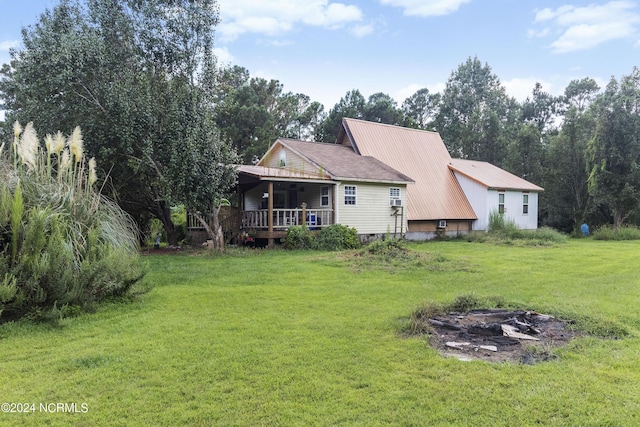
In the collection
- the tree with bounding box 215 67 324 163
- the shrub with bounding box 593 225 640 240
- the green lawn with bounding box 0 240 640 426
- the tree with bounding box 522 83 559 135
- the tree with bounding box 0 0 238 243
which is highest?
the tree with bounding box 522 83 559 135

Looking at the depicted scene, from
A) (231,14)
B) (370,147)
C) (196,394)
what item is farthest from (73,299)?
(370,147)

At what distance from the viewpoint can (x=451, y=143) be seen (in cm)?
3956

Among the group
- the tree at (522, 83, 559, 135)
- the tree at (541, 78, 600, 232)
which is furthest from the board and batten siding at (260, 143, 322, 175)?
the tree at (522, 83, 559, 135)

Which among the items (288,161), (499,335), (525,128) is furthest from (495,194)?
(499,335)

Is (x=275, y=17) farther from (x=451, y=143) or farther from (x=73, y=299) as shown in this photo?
(x=451, y=143)

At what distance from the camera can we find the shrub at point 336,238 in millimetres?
15219

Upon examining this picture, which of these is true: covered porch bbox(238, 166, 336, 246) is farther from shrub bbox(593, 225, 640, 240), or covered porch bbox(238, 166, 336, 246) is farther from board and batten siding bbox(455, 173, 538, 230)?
shrub bbox(593, 225, 640, 240)

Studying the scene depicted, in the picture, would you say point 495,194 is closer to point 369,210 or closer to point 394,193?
point 394,193

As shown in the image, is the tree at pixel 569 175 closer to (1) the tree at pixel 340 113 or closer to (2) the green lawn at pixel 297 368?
(1) the tree at pixel 340 113

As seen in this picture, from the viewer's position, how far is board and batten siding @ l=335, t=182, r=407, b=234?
1727 centimetres

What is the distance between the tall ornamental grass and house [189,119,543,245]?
854 centimetres

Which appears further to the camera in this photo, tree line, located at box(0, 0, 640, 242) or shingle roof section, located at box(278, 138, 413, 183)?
shingle roof section, located at box(278, 138, 413, 183)

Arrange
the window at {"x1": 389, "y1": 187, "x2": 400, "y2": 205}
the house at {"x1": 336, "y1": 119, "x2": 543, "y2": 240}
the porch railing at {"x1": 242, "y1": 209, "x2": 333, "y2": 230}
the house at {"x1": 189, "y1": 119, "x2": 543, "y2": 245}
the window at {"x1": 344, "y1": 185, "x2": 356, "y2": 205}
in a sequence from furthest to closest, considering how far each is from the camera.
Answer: the house at {"x1": 336, "y1": 119, "x2": 543, "y2": 240}
the window at {"x1": 389, "y1": 187, "x2": 400, "y2": 205}
the window at {"x1": 344, "y1": 185, "x2": 356, "y2": 205}
the house at {"x1": 189, "y1": 119, "x2": 543, "y2": 245}
the porch railing at {"x1": 242, "y1": 209, "x2": 333, "y2": 230}

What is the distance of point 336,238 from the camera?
50.5 feet
